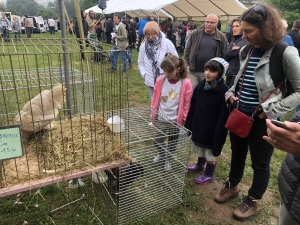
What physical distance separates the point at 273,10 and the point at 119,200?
168cm

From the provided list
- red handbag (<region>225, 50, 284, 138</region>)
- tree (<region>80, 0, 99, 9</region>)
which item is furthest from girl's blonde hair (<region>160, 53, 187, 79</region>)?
tree (<region>80, 0, 99, 9</region>)

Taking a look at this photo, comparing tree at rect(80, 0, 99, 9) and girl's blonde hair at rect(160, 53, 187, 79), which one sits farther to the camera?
tree at rect(80, 0, 99, 9)

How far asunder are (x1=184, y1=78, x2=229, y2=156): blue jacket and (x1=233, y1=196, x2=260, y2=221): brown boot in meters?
0.46

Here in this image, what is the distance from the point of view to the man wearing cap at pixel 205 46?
10.6 feet

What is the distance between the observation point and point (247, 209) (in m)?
2.08

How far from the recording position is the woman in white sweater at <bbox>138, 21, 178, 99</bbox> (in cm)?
277

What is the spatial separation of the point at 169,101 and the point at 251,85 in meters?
0.85

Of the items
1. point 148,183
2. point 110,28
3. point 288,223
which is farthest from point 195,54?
point 110,28

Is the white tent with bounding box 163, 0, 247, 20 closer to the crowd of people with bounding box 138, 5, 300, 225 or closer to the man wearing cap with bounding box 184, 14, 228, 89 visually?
the man wearing cap with bounding box 184, 14, 228, 89

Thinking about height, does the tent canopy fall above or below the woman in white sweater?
above

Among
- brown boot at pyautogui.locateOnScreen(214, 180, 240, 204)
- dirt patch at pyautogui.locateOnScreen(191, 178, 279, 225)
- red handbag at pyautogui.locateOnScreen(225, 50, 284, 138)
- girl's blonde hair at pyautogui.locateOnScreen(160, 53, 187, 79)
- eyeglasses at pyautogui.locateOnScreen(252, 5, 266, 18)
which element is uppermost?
eyeglasses at pyautogui.locateOnScreen(252, 5, 266, 18)

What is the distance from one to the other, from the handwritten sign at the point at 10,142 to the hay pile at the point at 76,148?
0.28 m

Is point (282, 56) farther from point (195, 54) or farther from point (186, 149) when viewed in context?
point (195, 54)

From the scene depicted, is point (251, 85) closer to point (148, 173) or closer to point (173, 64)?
point (173, 64)
